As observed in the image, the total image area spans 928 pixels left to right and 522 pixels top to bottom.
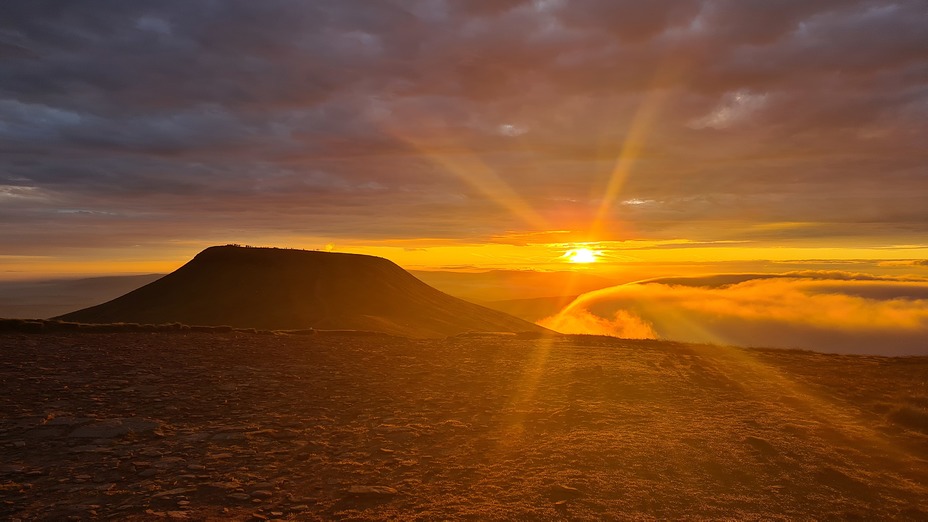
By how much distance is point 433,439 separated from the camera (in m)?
9.34

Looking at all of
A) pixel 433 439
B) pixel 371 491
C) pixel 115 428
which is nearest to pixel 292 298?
pixel 115 428

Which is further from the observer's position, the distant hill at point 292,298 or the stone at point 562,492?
the distant hill at point 292,298

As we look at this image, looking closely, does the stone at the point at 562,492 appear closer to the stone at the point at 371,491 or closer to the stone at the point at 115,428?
the stone at the point at 371,491

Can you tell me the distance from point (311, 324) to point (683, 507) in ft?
180

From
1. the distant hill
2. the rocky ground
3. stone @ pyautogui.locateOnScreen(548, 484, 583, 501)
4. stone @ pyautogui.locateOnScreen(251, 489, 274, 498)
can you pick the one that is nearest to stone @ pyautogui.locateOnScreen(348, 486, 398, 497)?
the rocky ground

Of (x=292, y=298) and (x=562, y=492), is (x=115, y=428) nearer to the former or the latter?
(x=562, y=492)

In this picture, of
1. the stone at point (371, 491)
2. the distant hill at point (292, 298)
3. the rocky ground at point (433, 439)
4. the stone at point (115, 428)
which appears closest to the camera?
the rocky ground at point (433, 439)

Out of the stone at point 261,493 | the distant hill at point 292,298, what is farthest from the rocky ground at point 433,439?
the distant hill at point 292,298

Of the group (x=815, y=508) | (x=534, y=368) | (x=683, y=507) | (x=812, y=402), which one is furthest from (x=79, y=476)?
(x=812, y=402)

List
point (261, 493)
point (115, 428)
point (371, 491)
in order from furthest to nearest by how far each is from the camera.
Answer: point (115, 428) → point (371, 491) → point (261, 493)

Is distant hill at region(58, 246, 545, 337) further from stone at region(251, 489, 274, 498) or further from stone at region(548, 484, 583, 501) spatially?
stone at region(548, 484, 583, 501)

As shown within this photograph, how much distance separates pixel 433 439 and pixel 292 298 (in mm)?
65757

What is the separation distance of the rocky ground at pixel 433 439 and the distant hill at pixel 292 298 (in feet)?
134

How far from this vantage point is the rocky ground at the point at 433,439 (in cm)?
673
